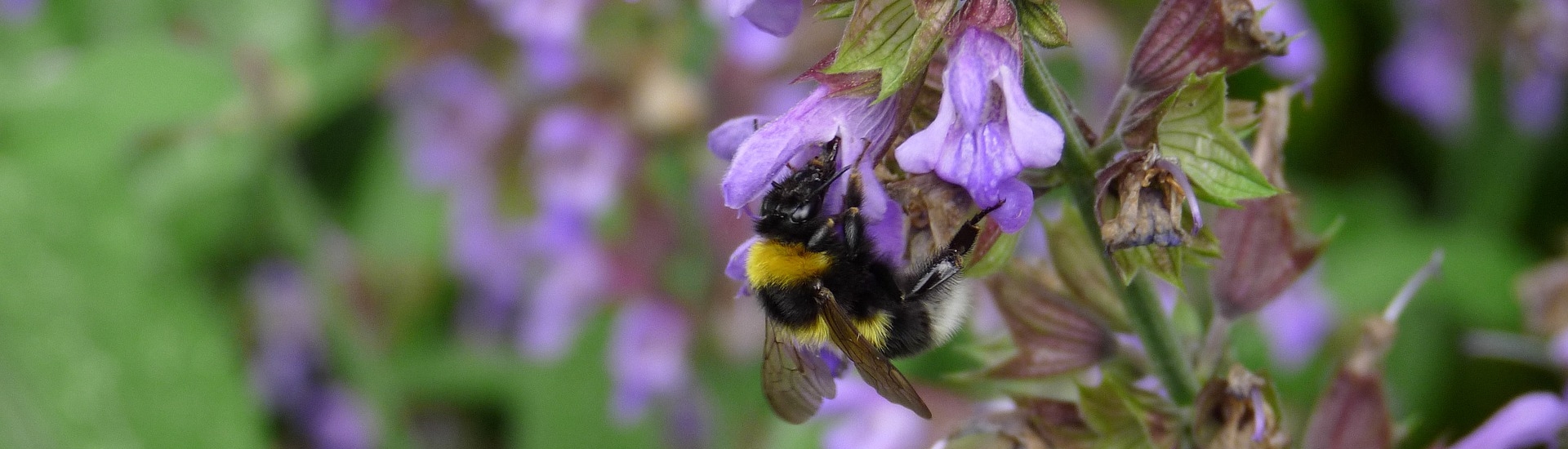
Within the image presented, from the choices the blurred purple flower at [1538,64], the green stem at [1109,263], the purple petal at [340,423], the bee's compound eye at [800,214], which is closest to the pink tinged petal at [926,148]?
the green stem at [1109,263]

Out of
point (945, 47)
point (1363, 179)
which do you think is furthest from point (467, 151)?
point (945, 47)

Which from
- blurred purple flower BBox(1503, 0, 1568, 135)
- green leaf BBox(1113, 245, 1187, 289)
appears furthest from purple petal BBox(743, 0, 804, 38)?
blurred purple flower BBox(1503, 0, 1568, 135)

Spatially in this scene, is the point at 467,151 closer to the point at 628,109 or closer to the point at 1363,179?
the point at 628,109

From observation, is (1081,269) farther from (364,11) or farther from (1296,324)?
(364,11)

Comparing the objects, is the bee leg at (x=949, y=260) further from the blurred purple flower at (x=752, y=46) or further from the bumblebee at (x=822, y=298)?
the blurred purple flower at (x=752, y=46)

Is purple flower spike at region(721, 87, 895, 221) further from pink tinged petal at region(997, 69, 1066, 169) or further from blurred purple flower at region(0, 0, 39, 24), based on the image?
blurred purple flower at region(0, 0, 39, 24)

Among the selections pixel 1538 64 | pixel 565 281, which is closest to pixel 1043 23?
pixel 565 281
